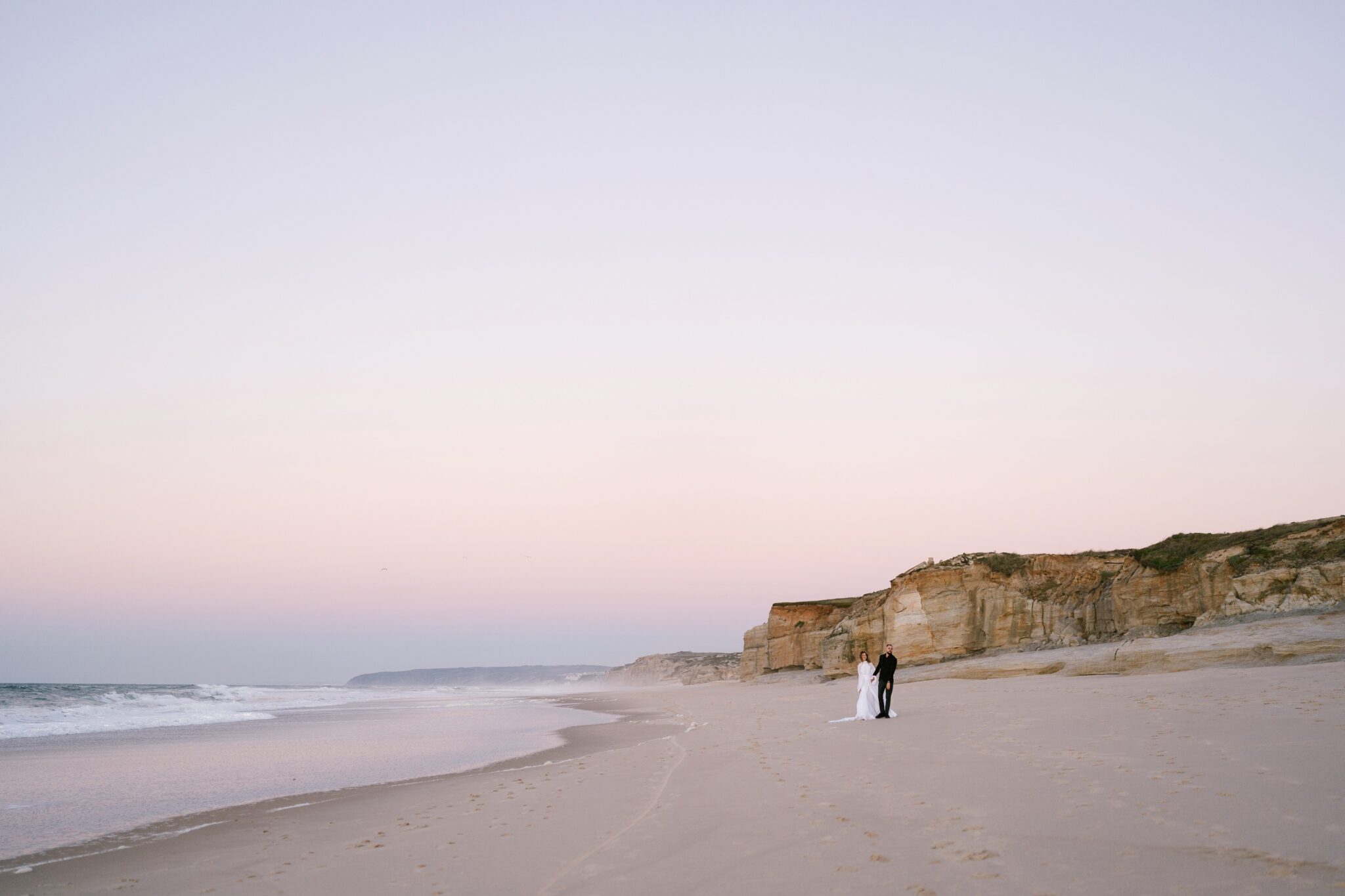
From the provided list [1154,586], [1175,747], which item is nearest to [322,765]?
[1175,747]

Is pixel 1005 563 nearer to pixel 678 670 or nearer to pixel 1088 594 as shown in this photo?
pixel 1088 594

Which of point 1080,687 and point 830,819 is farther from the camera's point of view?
point 1080,687

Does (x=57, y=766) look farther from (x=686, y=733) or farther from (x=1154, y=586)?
(x=1154, y=586)

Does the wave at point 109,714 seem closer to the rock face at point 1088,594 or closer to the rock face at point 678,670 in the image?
the rock face at point 1088,594

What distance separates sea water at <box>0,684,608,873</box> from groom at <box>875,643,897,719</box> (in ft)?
26.0

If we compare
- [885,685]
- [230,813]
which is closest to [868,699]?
[885,685]

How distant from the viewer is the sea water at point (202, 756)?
→ 1214cm

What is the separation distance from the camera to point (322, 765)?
17.0 m

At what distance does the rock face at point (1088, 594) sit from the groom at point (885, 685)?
38.6 feet

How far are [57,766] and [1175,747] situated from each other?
20.6 m

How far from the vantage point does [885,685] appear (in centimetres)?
1814

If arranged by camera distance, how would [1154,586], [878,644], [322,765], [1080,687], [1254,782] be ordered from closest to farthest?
[1254,782] → [322,765] → [1080,687] → [1154,586] → [878,644]

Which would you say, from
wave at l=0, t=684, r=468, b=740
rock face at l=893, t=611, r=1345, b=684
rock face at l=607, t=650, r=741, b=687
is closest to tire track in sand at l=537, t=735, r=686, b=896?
rock face at l=893, t=611, r=1345, b=684

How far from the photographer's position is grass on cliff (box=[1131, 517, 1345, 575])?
23188 mm
